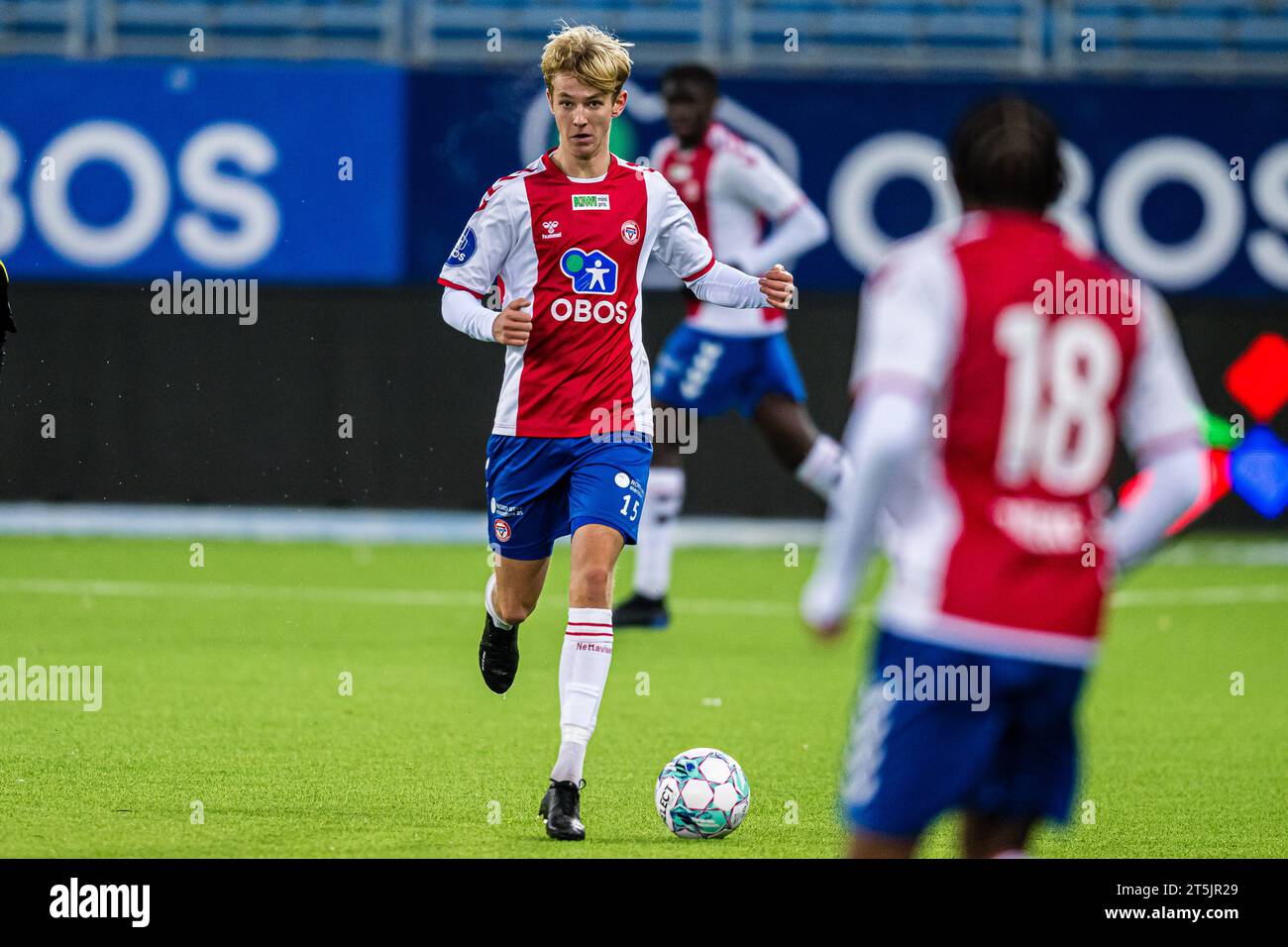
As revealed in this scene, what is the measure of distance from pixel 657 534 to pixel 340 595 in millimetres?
2136

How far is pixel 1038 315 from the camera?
349 cm

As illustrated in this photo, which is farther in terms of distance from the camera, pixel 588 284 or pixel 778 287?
pixel 588 284

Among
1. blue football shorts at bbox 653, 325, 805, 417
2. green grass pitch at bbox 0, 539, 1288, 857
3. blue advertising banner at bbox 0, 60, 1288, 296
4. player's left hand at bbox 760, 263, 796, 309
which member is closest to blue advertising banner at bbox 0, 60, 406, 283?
blue advertising banner at bbox 0, 60, 1288, 296

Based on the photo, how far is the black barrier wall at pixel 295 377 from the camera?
564 inches

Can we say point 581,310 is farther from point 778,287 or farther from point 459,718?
point 459,718

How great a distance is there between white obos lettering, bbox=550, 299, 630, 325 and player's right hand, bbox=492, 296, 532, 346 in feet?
1.44

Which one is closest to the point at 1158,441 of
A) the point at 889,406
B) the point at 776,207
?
the point at 889,406

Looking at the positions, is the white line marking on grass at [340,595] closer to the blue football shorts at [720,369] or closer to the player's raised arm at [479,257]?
the blue football shorts at [720,369]

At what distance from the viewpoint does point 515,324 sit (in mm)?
5703

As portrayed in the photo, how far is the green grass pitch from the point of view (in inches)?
229

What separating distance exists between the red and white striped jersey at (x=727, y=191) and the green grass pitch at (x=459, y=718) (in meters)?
1.86

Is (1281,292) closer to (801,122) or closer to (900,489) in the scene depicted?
(801,122)
